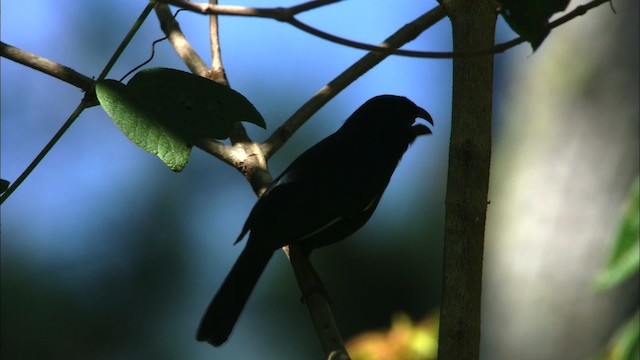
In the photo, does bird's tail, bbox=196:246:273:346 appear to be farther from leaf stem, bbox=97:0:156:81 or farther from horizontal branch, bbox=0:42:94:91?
leaf stem, bbox=97:0:156:81

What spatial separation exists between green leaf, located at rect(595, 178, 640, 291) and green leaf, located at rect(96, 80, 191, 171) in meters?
1.59

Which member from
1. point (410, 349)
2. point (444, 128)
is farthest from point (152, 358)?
point (410, 349)

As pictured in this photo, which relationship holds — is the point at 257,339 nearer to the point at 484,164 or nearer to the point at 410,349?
the point at 410,349

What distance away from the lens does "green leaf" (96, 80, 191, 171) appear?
246cm

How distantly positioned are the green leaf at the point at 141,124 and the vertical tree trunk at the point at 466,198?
0.74 m

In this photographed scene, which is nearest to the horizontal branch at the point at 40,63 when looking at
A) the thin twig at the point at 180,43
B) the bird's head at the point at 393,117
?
the thin twig at the point at 180,43

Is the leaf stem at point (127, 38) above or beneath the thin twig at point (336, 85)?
beneath

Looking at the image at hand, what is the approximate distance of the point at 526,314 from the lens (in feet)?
21.1

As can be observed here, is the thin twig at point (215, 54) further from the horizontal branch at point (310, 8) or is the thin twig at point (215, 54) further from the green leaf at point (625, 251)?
the green leaf at point (625, 251)

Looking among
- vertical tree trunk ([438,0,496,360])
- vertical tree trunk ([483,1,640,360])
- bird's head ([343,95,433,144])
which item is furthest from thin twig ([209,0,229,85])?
vertical tree trunk ([483,1,640,360])

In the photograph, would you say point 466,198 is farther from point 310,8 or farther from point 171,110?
point 171,110

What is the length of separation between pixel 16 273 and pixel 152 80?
26.9 ft

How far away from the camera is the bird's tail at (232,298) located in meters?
3.57

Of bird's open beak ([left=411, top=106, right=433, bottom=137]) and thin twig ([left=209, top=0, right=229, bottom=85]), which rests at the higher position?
bird's open beak ([left=411, top=106, right=433, bottom=137])
